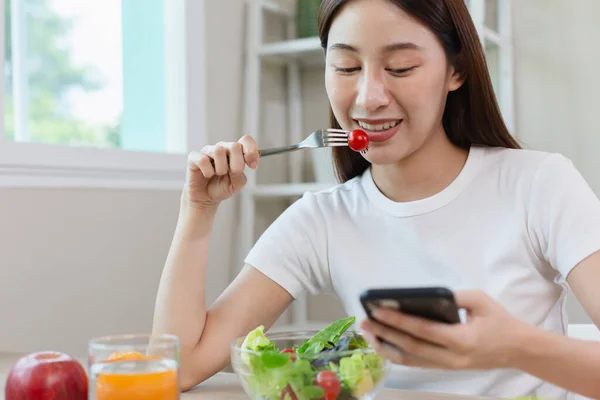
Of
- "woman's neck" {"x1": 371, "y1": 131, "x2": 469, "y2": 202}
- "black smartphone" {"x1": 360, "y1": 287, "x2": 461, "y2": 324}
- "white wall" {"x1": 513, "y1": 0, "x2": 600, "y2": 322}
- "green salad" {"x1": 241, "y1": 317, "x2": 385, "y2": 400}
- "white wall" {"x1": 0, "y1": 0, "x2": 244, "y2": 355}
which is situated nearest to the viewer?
"black smartphone" {"x1": 360, "y1": 287, "x2": 461, "y2": 324}

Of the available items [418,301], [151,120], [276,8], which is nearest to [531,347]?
[418,301]

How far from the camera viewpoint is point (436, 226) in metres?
1.30

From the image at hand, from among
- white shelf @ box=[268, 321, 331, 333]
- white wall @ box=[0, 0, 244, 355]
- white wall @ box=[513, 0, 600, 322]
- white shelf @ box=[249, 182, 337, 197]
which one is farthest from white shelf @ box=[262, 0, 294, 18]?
white shelf @ box=[268, 321, 331, 333]

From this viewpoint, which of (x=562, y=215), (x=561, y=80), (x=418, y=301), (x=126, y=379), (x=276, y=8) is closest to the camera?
(x=418, y=301)

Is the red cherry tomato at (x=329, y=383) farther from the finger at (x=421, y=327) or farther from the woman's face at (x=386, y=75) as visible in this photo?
the woman's face at (x=386, y=75)

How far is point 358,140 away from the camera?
122 cm

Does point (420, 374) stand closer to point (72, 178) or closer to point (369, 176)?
point (369, 176)

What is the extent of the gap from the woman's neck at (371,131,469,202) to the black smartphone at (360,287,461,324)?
2.16 feet

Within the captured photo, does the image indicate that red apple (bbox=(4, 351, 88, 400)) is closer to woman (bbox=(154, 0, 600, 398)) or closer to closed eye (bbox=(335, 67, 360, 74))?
woman (bbox=(154, 0, 600, 398))

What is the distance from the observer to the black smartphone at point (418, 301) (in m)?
0.66

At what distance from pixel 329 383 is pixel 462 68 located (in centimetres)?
75

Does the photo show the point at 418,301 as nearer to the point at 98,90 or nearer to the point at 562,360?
the point at 562,360

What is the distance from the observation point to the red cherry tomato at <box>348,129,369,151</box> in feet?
3.99

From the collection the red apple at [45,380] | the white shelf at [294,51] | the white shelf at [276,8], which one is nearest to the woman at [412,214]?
the red apple at [45,380]
